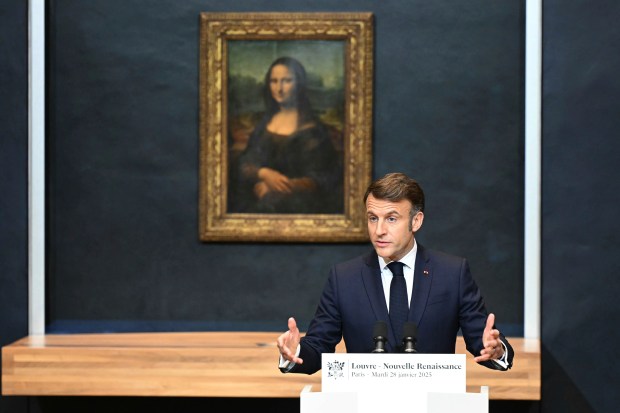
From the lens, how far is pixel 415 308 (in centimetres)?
320

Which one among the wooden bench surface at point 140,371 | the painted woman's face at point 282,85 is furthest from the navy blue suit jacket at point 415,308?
the painted woman's face at point 282,85

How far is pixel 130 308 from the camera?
17.6 feet

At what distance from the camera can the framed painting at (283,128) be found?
5.24 m

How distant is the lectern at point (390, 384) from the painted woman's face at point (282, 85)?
2.89m

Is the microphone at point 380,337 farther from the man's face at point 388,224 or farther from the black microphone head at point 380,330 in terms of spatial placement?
the man's face at point 388,224

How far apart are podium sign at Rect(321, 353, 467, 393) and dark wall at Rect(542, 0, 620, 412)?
222 centimetres

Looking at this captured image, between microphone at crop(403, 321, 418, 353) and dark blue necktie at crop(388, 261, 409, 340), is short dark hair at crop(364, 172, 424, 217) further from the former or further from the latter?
microphone at crop(403, 321, 418, 353)

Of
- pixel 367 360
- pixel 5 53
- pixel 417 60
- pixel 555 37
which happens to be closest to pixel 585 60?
pixel 555 37

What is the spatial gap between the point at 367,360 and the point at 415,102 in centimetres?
292

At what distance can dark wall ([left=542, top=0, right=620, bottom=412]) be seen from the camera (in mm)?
4523

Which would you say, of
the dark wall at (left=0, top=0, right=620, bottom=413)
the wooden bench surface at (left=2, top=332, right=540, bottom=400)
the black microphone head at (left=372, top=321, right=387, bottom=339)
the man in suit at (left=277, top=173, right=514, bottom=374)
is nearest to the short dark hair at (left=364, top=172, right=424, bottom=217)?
the man in suit at (left=277, top=173, right=514, bottom=374)

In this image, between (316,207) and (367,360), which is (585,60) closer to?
(316,207)

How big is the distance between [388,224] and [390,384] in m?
0.74

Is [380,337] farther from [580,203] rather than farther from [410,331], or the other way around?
[580,203]
